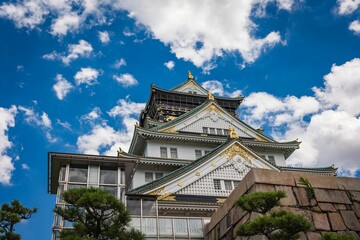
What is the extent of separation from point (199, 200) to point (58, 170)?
29.8 ft

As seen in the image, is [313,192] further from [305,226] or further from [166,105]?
[166,105]

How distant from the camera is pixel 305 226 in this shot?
9016mm

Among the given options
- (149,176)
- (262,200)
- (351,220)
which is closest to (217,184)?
(149,176)

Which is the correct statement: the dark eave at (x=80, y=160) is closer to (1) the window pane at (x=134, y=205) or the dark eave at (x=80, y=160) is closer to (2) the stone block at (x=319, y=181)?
(1) the window pane at (x=134, y=205)

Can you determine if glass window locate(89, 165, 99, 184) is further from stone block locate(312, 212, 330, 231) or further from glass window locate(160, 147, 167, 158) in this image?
glass window locate(160, 147, 167, 158)

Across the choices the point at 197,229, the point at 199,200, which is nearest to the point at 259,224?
the point at 197,229

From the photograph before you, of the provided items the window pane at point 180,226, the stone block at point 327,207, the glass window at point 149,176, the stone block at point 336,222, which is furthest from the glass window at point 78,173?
the glass window at point 149,176

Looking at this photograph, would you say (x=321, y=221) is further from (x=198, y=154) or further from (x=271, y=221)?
(x=198, y=154)

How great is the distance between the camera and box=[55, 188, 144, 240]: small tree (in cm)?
1077

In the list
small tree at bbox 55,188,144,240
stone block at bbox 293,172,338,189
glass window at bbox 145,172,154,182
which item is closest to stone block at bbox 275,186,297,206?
stone block at bbox 293,172,338,189

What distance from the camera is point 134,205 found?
53.3 feet

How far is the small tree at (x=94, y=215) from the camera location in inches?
424

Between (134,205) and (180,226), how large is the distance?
2406 mm

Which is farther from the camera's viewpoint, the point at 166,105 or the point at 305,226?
the point at 166,105
